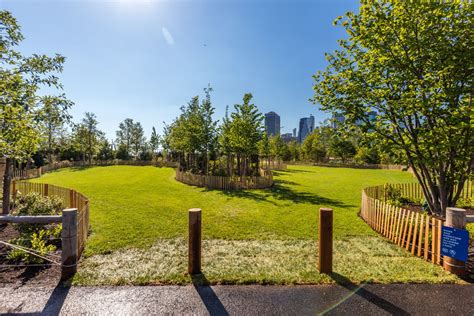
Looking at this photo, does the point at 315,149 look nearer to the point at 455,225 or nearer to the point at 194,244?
the point at 455,225

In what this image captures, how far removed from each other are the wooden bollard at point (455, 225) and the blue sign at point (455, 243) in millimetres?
90

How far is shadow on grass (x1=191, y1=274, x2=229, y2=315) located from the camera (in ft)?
10.9

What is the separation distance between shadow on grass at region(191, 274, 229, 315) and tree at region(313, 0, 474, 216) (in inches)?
262

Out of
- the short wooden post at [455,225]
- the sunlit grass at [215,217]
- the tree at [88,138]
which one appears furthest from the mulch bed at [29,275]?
the tree at [88,138]

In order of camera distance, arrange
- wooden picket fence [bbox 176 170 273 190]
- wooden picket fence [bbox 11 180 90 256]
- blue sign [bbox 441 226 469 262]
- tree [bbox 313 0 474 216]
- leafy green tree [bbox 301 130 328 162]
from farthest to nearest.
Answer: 1. leafy green tree [bbox 301 130 328 162]
2. wooden picket fence [bbox 176 170 273 190]
3. wooden picket fence [bbox 11 180 90 256]
4. tree [bbox 313 0 474 216]
5. blue sign [bbox 441 226 469 262]

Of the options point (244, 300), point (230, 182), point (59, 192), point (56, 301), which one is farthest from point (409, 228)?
point (59, 192)

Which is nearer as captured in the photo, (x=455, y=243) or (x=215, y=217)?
(x=455, y=243)

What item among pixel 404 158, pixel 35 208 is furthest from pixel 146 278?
pixel 404 158

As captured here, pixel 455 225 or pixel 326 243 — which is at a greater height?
pixel 455 225

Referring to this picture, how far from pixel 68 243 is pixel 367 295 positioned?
5.26 meters

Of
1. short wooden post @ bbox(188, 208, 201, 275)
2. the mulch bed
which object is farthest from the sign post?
the mulch bed

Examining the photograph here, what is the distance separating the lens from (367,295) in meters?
3.65

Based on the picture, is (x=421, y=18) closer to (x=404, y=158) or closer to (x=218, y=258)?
(x=404, y=158)

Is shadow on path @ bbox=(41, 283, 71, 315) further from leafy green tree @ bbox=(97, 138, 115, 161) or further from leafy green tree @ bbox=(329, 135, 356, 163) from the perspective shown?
leafy green tree @ bbox=(97, 138, 115, 161)
